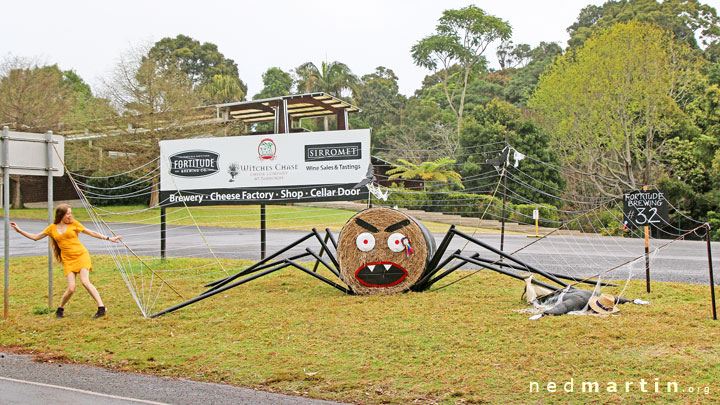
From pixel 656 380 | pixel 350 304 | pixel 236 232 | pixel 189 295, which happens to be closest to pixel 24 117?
pixel 236 232

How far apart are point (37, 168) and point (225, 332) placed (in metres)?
4.39

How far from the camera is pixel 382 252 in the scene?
8430 millimetres

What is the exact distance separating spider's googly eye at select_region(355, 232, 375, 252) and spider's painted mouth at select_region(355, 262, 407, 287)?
0.26 metres

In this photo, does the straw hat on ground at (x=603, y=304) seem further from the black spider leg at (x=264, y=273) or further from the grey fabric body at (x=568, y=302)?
the black spider leg at (x=264, y=273)

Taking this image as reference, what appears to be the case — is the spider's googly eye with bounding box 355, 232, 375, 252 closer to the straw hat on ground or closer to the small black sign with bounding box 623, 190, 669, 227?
the straw hat on ground

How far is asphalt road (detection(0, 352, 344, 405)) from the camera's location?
4656 millimetres

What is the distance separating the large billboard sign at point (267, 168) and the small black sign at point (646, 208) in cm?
534

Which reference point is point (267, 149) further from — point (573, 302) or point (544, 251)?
point (544, 251)

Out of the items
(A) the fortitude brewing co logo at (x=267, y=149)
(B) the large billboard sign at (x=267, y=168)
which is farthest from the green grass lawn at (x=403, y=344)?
(A) the fortitude brewing co logo at (x=267, y=149)

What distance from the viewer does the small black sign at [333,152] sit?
12.8m

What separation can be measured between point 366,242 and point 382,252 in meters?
0.28

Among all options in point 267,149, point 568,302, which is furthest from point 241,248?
point 568,302

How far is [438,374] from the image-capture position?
5.01 meters

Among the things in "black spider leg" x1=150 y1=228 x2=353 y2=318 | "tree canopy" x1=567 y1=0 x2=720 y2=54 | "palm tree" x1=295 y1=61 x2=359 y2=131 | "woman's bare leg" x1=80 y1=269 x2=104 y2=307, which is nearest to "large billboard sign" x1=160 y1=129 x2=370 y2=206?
"black spider leg" x1=150 y1=228 x2=353 y2=318
